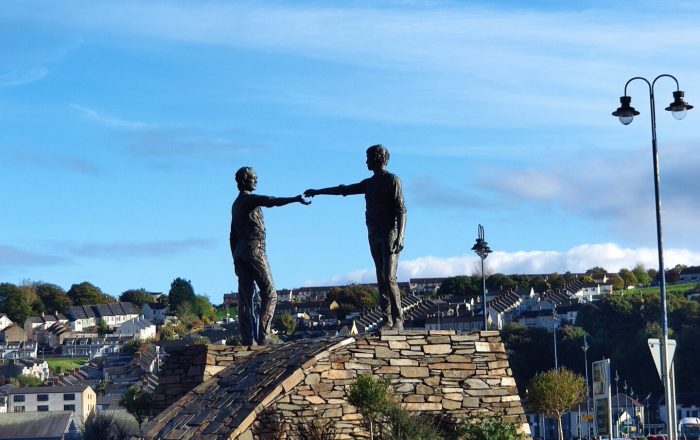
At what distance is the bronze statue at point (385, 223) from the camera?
25125 mm

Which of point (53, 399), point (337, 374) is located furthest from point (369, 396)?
point (53, 399)

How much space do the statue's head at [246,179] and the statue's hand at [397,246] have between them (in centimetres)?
296

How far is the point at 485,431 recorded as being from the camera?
2297 centimetres

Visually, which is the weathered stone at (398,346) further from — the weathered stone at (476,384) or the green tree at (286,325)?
the green tree at (286,325)

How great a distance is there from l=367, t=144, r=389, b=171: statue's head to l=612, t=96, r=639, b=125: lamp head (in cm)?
377

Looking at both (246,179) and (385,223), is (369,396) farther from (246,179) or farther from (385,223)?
(246,179)

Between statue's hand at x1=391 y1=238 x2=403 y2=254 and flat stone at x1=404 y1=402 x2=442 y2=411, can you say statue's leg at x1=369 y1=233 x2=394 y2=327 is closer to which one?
statue's hand at x1=391 y1=238 x2=403 y2=254

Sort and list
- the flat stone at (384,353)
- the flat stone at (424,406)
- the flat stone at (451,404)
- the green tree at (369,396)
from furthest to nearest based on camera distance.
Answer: the flat stone at (384,353), the flat stone at (451,404), the flat stone at (424,406), the green tree at (369,396)

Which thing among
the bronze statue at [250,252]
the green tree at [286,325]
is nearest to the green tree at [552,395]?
the bronze statue at [250,252]

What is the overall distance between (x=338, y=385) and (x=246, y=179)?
438 centimetres

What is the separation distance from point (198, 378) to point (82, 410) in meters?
112

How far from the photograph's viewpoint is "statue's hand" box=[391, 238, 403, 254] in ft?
82.5

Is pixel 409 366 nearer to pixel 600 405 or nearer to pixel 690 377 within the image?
pixel 600 405

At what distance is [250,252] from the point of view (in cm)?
2634
